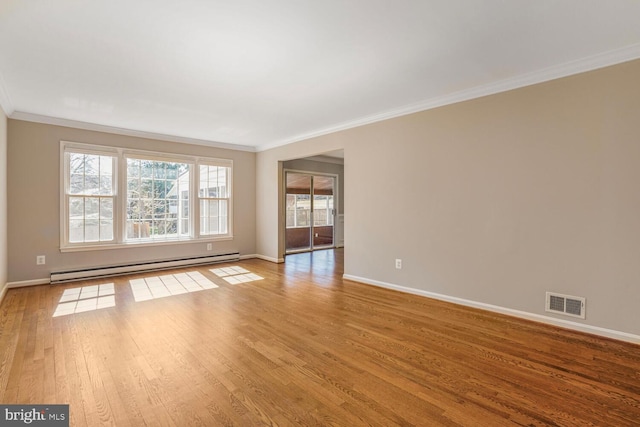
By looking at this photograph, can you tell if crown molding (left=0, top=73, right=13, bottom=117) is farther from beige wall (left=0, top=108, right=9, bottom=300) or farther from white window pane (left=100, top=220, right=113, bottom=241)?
white window pane (left=100, top=220, right=113, bottom=241)

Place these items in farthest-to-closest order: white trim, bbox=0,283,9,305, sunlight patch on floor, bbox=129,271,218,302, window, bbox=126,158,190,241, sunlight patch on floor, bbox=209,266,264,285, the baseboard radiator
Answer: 1. window, bbox=126,158,190,241
2. sunlight patch on floor, bbox=209,266,264,285
3. the baseboard radiator
4. sunlight patch on floor, bbox=129,271,218,302
5. white trim, bbox=0,283,9,305

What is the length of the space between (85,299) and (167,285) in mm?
979

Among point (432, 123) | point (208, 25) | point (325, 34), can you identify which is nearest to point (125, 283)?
point (208, 25)

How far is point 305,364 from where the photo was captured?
2.30m

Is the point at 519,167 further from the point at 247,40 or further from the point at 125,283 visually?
the point at 125,283

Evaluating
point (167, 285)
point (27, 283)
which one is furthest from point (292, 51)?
point (27, 283)

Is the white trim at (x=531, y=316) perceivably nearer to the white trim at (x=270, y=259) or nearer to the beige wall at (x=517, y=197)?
the beige wall at (x=517, y=197)

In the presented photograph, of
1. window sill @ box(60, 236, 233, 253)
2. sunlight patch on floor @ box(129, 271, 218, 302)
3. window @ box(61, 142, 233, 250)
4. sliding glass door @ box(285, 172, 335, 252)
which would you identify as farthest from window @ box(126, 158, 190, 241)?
sliding glass door @ box(285, 172, 335, 252)

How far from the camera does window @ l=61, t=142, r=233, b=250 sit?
4.85 m

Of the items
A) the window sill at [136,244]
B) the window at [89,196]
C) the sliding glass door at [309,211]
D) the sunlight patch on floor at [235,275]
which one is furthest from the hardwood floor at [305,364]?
the sliding glass door at [309,211]

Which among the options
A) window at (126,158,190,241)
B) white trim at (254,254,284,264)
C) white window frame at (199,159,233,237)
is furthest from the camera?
white trim at (254,254,284,264)

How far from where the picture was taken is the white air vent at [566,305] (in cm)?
285

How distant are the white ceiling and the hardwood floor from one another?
8.25 ft

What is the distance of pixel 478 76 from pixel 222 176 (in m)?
5.06
